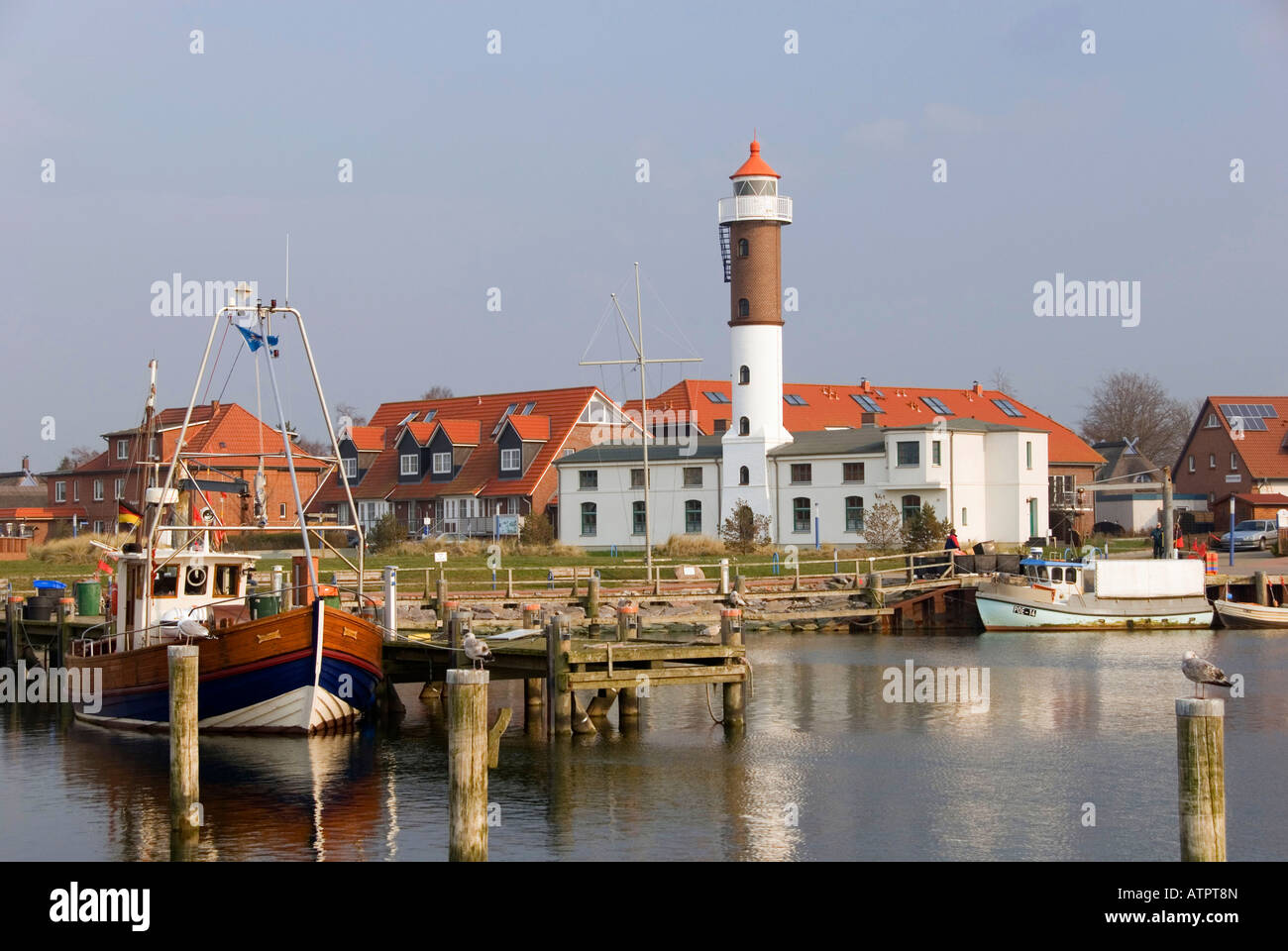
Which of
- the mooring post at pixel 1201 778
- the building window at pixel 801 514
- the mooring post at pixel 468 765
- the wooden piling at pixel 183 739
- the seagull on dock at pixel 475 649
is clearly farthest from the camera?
the building window at pixel 801 514

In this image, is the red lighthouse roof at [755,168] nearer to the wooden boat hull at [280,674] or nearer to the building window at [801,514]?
the building window at [801,514]

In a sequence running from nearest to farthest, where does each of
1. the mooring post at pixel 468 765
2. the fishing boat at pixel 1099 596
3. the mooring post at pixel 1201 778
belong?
the mooring post at pixel 1201 778 → the mooring post at pixel 468 765 → the fishing boat at pixel 1099 596

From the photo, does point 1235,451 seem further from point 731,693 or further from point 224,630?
point 224,630

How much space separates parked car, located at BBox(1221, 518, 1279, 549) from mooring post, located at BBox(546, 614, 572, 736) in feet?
156

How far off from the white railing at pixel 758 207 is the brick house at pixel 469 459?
1623 centimetres

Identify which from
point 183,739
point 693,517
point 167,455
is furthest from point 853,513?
point 183,739

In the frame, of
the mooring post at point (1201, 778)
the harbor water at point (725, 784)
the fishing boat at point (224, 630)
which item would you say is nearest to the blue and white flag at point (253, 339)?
the fishing boat at point (224, 630)

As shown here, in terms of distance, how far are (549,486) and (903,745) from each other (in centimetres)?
5116

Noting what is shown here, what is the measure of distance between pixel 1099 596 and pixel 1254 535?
75.1 ft

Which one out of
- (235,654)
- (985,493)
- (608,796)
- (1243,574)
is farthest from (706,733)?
(985,493)

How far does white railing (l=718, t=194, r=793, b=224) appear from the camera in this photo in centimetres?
6788

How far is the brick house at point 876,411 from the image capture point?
7962cm

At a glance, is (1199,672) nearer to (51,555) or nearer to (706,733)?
(706,733)
